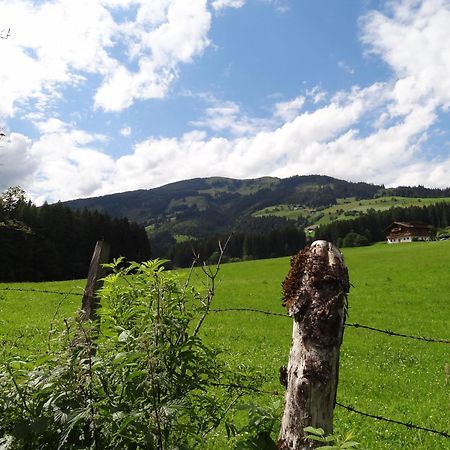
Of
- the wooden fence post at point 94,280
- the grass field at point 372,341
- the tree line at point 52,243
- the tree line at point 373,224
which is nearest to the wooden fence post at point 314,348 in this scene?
the grass field at point 372,341

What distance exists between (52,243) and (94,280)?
90.5 meters

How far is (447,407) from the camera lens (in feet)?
41.0

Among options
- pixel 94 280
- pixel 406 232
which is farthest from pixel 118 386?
pixel 406 232

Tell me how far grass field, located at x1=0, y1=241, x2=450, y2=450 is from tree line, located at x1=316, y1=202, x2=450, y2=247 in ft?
284

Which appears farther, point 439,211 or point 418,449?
point 439,211

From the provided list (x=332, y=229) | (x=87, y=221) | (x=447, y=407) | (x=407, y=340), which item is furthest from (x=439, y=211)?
(x=447, y=407)

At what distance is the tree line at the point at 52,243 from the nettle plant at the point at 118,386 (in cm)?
7840

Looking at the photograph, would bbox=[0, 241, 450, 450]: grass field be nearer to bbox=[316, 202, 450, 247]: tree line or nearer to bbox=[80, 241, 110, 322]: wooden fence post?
bbox=[80, 241, 110, 322]: wooden fence post

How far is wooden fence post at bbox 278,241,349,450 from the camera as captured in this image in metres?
3.47

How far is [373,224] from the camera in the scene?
157 metres

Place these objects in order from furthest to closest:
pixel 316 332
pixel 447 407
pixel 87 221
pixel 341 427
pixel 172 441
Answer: pixel 87 221 → pixel 447 407 → pixel 341 427 → pixel 316 332 → pixel 172 441

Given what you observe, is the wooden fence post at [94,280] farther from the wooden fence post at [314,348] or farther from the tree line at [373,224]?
the tree line at [373,224]

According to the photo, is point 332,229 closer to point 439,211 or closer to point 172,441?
point 439,211

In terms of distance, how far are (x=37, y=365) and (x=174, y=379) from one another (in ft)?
4.08
